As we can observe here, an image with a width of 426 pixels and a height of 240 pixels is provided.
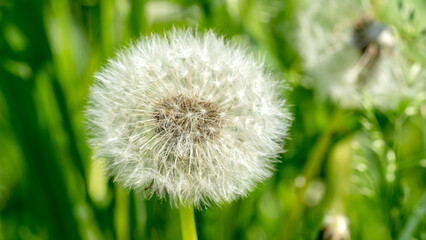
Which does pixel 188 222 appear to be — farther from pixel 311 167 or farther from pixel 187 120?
pixel 311 167

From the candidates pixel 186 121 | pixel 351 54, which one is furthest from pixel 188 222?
pixel 351 54

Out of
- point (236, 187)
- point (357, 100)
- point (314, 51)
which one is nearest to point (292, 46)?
→ point (314, 51)

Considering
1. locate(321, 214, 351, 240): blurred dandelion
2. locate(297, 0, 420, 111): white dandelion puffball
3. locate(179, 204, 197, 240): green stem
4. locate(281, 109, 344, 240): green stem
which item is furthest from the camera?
locate(297, 0, 420, 111): white dandelion puffball

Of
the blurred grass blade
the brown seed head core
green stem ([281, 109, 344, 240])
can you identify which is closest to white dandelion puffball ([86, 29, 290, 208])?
the brown seed head core

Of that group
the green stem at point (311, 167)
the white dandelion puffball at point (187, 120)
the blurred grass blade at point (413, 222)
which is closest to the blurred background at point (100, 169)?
the green stem at point (311, 167)

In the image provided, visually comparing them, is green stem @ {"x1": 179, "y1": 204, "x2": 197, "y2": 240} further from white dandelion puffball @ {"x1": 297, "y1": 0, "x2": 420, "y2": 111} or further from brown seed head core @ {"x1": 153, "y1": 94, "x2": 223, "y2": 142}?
white dandelion puffball @ {"x1": 297, "y1": 0, "x2": 420, "y2": 111}

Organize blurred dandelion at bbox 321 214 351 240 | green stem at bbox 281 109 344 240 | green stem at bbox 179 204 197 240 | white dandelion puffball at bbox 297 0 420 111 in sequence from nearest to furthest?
1. green stem at bbox 179 204 197 240
2. blurred dandelion at bbox 321 214 351 240
3. green stem at bbox 281 109 344 240
4. white dandelion puffball at bbox 297 0 420 111
